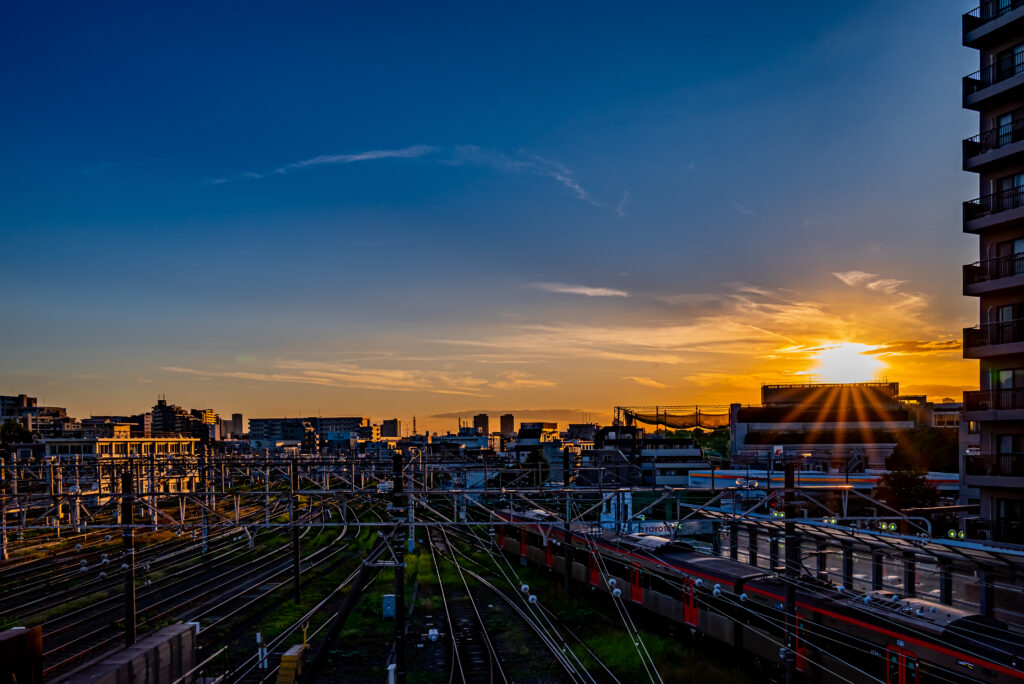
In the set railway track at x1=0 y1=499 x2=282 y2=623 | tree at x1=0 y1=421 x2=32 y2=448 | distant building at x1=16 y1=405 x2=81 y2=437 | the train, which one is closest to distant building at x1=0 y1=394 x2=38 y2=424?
distant building at x1=16 y1=405 x2=81 y2=437

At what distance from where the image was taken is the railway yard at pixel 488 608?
11.0 metres

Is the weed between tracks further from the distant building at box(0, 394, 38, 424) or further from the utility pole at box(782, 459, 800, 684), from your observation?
the distant building at box(0, 394, 38, 424)

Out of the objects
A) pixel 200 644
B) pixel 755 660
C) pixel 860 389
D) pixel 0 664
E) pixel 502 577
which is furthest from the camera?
pixel 860 389

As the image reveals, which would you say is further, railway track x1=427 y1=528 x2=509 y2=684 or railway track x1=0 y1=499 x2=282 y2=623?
railway track x1=0 y1=499 x2=282 y2=623

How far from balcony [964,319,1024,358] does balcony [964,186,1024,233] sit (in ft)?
8.65

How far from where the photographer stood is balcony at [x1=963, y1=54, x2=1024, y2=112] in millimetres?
17906

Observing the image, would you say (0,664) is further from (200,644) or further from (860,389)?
(860,389)

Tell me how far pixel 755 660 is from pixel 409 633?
8.70m

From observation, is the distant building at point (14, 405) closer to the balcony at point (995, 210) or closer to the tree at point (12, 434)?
the tree at point (12, 434)

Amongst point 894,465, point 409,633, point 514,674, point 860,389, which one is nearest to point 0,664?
point 514,674

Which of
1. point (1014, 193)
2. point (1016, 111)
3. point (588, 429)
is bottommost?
point (588, 429)

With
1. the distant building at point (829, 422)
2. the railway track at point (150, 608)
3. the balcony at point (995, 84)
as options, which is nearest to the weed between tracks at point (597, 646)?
the railway track at point (150, 608)

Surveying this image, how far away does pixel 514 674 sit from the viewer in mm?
14453

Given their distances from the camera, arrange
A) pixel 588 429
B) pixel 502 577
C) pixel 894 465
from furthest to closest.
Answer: pixel 588 429 < pixel 894 465 < pixel 502 577
